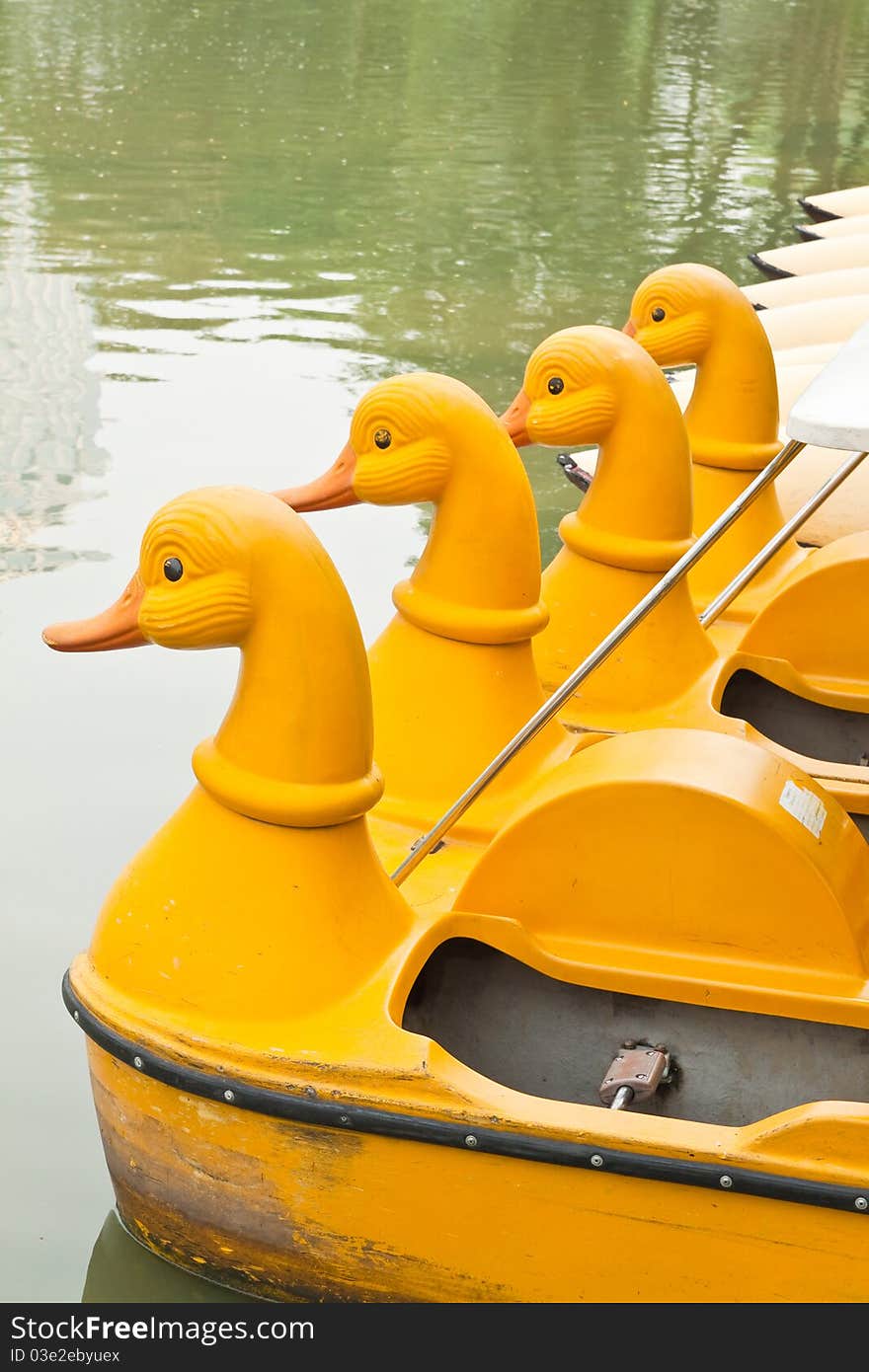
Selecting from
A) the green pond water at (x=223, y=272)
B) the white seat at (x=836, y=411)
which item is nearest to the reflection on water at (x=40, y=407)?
the green pond water at (x=223, y=272)

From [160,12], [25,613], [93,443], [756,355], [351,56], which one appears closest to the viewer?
[756,355]

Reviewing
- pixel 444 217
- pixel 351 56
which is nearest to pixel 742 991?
pixel 444 217

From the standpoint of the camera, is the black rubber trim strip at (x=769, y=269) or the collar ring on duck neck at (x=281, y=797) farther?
the black rubber trim strip at (x=769, y=269)

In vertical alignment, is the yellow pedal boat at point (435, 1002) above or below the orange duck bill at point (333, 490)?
below

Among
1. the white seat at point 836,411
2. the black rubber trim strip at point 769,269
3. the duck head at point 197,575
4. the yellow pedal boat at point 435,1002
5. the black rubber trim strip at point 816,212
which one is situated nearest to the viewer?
the white seat at point 836,411

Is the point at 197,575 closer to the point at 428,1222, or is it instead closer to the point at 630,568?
the point at 428,1222

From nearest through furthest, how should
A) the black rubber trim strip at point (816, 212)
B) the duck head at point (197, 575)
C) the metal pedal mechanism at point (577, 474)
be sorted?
1. the duck head at point (197, 575)
2. the metal pedal mechanism at point (577, 474)
3. the black rubber trim strip at point (816, 212)

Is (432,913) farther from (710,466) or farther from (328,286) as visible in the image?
(328,286)

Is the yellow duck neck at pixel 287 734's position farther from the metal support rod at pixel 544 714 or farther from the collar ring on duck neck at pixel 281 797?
the metal support rod at pixel 544 714

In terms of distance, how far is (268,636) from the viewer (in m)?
2.46

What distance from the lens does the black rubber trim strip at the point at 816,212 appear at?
34.3 ft

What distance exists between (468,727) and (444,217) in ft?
24.0

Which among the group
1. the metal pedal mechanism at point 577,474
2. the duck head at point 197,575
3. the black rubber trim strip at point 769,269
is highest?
the duck head at point 197,575

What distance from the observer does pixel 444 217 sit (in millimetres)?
10055
